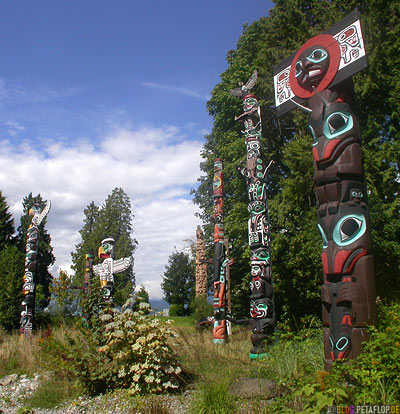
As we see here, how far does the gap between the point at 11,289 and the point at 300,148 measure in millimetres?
13242

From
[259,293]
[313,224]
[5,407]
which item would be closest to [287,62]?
[259,293]

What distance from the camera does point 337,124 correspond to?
621 cm

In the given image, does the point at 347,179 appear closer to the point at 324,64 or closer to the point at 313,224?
the point at 324,64

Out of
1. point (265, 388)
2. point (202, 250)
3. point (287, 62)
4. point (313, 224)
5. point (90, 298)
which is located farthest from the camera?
point (202, 250)

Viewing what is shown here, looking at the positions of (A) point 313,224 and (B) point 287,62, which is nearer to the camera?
(B) point 287,62

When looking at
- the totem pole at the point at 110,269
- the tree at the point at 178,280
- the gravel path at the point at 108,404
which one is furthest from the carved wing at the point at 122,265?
the tree at the point at 178,280

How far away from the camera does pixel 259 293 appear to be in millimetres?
9062

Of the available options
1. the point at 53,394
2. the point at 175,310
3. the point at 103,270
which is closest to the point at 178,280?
the point at 175,310

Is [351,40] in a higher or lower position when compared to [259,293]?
higher

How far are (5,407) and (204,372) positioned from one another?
10.9 ft

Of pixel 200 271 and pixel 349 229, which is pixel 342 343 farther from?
pixel 200 271

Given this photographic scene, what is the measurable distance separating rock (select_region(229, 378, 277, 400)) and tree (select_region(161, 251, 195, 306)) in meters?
34.8

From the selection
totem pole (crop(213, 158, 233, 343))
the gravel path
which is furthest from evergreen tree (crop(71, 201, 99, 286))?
the gravel path

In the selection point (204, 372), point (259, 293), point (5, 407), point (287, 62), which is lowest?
point (5, 407)
